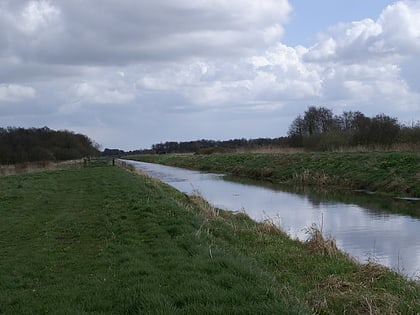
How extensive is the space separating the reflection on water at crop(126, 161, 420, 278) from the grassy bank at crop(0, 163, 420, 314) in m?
1.73

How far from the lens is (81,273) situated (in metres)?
8.02

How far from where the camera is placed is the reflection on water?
470 inches

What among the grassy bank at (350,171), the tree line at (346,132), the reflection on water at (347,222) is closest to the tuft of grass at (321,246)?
the reflection on water at (347,222)

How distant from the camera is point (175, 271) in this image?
7664 mm

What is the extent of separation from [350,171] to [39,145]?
73938mm

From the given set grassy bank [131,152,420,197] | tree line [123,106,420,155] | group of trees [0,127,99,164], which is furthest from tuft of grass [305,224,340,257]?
group of trees [0,127,99,164]

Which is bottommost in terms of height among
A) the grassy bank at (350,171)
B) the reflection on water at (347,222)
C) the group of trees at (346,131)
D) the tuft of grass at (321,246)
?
the reflection on water at (347,222)

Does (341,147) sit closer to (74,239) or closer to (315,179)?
(315,179)

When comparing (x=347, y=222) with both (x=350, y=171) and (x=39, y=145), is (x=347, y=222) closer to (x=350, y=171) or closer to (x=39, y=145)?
(x=350, y=171)

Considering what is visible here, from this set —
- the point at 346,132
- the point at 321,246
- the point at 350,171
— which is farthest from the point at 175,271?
the point at 346,132

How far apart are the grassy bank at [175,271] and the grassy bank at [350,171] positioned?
1375 cm

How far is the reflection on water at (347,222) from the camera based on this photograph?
11.9m

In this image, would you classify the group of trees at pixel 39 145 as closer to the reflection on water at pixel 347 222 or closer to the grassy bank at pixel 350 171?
the grassy bank at pixel 350 171

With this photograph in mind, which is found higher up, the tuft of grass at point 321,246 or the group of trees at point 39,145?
the group of trees at point 39,145
